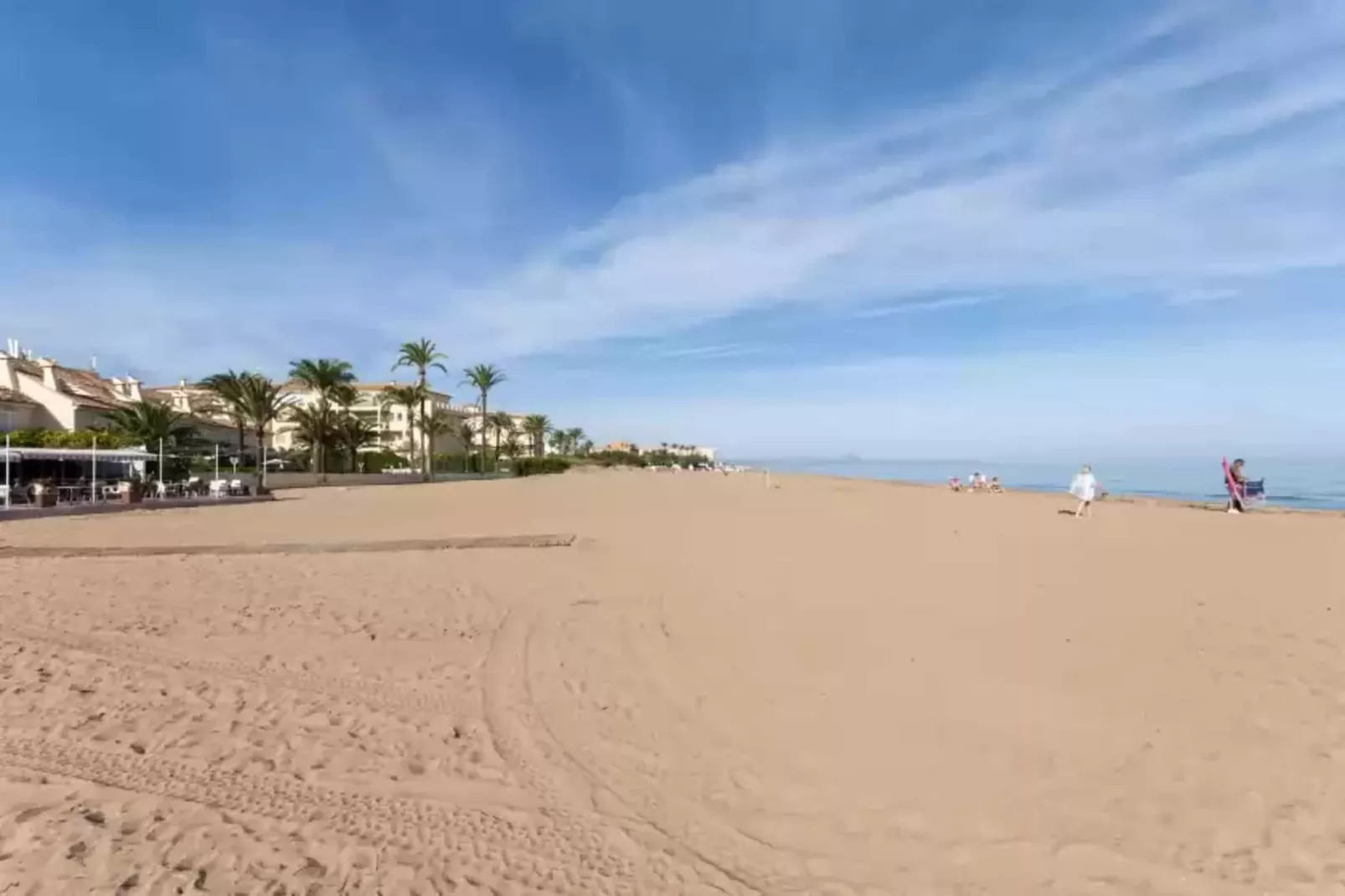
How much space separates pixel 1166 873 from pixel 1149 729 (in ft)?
5.26

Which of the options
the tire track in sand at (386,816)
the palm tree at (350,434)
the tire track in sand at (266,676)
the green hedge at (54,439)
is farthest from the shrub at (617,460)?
the tire track in sand at (386,816)

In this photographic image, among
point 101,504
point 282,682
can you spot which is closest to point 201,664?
point 282,682

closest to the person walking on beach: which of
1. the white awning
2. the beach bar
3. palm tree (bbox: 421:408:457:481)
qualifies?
the beach bar

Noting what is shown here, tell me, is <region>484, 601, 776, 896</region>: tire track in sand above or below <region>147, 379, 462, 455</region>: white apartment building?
below

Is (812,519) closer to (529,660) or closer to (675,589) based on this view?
(675,589)

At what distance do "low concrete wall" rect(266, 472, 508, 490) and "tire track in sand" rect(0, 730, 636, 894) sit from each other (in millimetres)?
41260

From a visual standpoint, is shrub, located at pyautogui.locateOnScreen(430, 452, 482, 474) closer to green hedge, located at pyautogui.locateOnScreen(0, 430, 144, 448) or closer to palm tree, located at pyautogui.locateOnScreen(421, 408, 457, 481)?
palm tree, located at pyautogui.locateOnScreen(421, 408, 457, 481)

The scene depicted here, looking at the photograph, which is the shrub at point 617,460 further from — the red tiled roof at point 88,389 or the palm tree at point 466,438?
the red tiled roof at point 88,389

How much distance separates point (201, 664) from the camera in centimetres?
590

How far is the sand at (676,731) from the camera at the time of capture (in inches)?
130

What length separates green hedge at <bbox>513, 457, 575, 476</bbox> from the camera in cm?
7238

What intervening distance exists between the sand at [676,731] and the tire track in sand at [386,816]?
2 cm

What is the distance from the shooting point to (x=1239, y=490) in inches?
843

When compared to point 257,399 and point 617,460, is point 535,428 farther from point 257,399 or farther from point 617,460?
point 257,399
